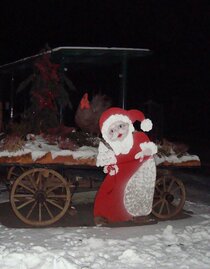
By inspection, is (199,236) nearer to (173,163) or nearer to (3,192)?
(173,163)

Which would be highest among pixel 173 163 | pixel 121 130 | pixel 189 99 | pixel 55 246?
pixel 189 99

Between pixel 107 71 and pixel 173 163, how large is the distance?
2593 cm

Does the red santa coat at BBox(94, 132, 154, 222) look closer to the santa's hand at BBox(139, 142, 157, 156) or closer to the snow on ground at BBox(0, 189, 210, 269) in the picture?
the santa's hand at BBox(139, 142, 157, 156)

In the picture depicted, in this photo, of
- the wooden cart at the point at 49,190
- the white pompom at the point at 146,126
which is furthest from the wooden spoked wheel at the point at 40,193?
the white pompom at the point at 146,126

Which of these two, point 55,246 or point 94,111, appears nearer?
point 55,246

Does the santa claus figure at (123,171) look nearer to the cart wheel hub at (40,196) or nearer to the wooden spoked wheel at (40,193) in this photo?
the wooden spoked wheel at (40,193)

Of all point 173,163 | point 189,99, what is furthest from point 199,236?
point 189,99

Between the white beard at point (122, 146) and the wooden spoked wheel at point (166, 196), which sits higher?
the white beard at point (122, 146)

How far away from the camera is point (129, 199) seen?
7.07 meters

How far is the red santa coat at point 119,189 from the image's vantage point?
7039mm

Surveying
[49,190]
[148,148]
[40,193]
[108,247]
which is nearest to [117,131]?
[148,148]

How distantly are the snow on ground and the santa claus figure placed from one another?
0.93ft

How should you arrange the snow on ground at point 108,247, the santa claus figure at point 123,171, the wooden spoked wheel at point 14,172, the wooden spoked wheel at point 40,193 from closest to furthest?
the snow on ground at point 108,247 → the wooden spoked wheel at point 40,193 → the santa claus figure at point 123,171 → the wooden spoked wheel at point 14,172

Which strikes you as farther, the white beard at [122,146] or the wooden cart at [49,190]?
the white beard at [122,146]
